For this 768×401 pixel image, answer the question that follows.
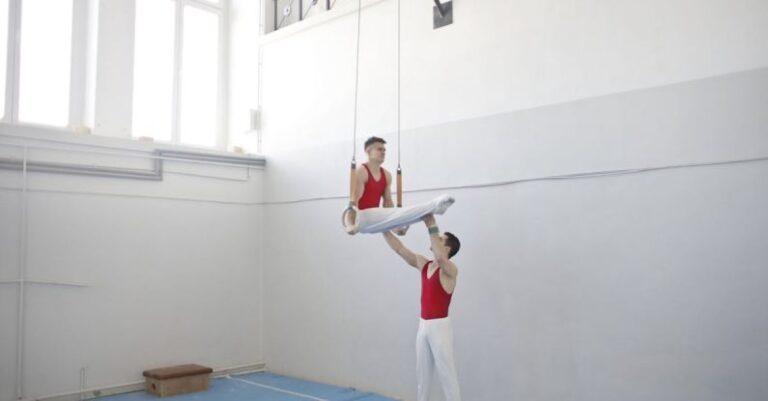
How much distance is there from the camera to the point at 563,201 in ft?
15.8

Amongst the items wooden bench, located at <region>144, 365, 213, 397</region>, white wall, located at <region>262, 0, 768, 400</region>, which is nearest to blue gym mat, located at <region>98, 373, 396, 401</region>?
wooden bench, located at <region>144, 365, 213, 397</region>

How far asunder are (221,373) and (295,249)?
163 cm

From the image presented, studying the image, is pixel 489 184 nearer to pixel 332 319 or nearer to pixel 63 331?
pixel 332 319

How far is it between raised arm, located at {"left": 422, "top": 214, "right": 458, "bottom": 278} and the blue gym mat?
203cm

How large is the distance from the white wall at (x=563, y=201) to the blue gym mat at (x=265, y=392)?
0.20m

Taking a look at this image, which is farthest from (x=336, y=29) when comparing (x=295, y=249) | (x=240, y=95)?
(x=295, y=249)

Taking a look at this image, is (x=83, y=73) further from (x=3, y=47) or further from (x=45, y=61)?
(x=3, y=47)

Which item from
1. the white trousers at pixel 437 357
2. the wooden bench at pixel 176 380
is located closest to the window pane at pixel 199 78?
the wooden bench at pixel 176 380

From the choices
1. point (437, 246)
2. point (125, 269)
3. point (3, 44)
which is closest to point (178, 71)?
point (3, 44)

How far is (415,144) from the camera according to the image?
5.95m

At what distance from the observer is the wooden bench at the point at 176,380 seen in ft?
19.7

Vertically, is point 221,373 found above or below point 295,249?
below

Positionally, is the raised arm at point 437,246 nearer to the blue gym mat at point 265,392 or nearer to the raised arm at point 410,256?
the raised arm at point 410,256

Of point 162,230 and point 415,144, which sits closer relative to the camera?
point 415,144
